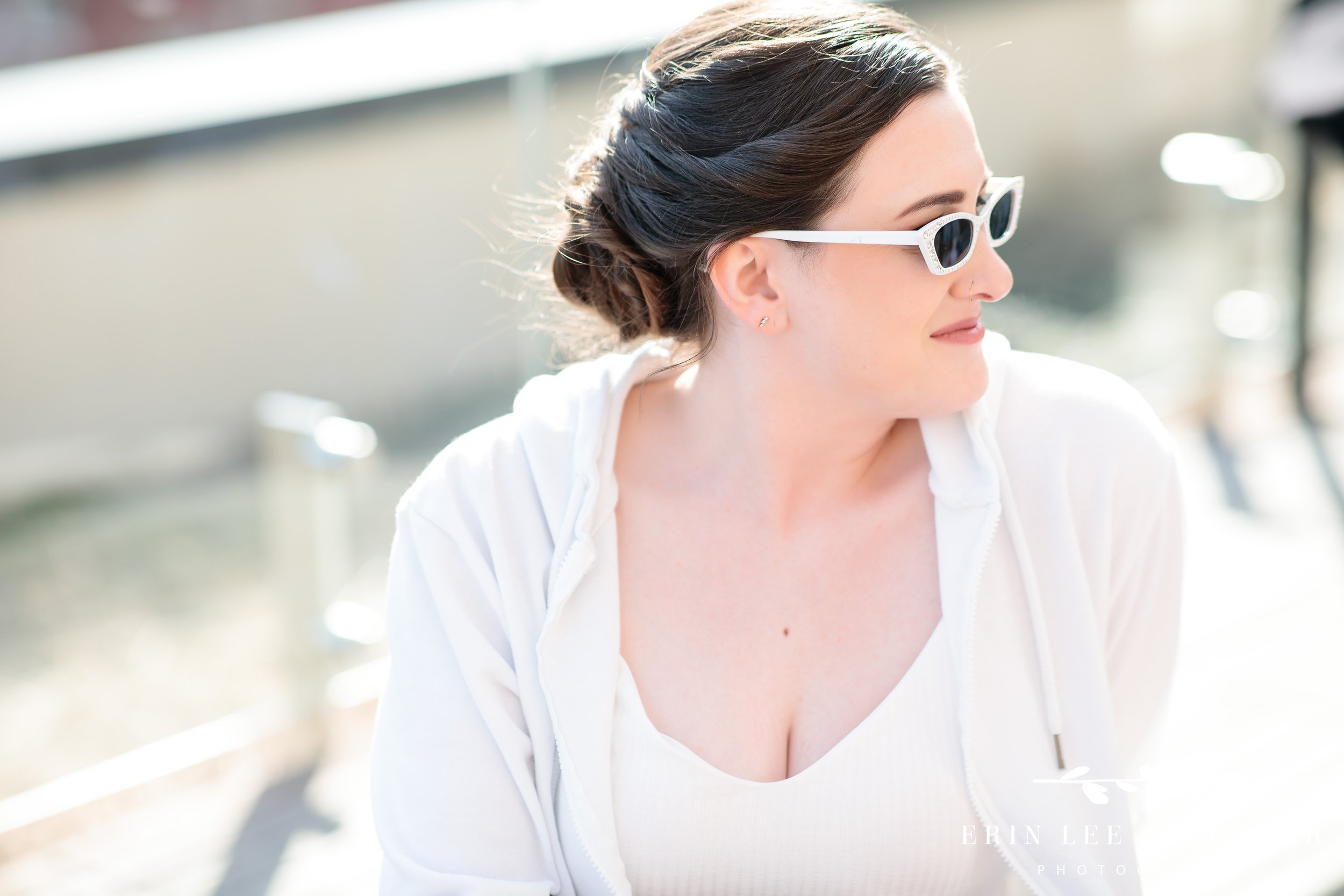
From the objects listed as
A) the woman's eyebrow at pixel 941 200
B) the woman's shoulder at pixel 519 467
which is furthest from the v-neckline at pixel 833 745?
the woman's eyebrow at pixel 941 200

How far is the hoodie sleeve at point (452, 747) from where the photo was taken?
141cm

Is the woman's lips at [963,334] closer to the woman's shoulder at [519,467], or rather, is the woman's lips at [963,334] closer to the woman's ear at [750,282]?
the woman's ear at [750,282]

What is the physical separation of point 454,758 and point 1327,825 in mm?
1591

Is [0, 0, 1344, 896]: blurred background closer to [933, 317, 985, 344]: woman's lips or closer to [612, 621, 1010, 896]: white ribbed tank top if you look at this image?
[612, 621, 1010, 896]: white ribbed tank top

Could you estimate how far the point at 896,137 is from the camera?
137 centimetres

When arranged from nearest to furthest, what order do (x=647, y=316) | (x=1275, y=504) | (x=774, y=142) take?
(x=774, y=142) → (x=647, y=316) → (x=1275, y=504)

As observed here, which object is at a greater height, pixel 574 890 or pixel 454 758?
pixel 454 758

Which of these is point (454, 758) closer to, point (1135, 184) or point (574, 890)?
point (574, 890)

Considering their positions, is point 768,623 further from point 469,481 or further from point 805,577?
point 469,481

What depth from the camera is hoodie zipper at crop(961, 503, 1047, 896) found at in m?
1.36

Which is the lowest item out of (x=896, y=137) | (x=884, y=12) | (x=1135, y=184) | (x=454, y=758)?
(x=1135, y=184)

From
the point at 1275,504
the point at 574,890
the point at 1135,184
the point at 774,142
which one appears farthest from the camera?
the point at 1135,184

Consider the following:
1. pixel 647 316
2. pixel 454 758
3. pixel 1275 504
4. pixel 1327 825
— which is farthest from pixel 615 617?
Result: pixel 1275 504

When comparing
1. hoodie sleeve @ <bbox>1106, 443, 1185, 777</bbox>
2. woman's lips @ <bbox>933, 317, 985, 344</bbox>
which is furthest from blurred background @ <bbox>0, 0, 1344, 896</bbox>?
woman's lips @ <bbox>933, 317, 985, 344</bbox>
